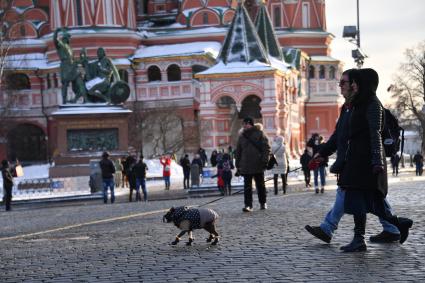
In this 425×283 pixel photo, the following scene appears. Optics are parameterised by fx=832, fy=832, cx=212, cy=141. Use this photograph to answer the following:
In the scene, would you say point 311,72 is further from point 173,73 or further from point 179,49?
point 173,73

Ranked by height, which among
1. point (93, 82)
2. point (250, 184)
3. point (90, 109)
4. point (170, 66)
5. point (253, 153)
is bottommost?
point (250, 184)

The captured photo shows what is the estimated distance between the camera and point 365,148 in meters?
9.10

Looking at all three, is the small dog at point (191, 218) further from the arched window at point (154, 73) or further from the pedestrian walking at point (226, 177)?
the arched window at point (154, 73)

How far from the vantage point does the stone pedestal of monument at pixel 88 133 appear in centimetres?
3156

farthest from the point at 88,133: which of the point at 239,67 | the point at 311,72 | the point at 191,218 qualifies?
the point at 311,72

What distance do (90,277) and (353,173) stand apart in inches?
119

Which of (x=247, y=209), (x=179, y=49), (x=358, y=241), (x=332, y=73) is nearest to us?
(x=358, y=241)

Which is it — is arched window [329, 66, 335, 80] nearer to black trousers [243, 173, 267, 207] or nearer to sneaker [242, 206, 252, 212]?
black trousers [243, 173, 267, 207]

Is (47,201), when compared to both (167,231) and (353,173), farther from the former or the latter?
(353,173)

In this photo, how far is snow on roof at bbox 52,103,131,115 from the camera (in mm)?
31516

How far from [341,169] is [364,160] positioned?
301 mm

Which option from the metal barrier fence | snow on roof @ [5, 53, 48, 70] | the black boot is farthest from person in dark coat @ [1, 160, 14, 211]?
snow on roof @ [5, 53, 48, 70]

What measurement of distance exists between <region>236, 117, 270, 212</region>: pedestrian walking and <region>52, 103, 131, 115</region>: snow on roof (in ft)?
56.1

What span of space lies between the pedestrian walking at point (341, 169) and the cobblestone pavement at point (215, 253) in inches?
7.2
